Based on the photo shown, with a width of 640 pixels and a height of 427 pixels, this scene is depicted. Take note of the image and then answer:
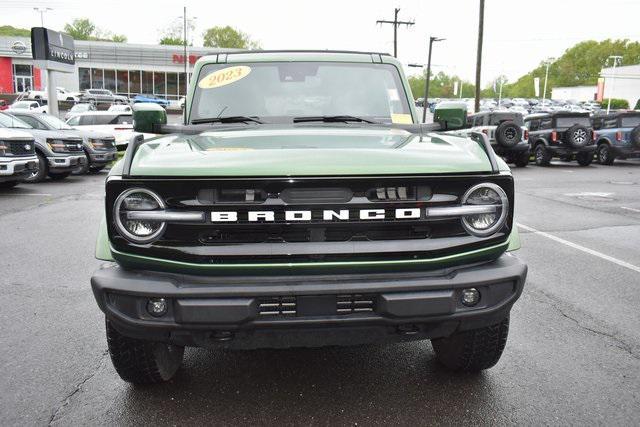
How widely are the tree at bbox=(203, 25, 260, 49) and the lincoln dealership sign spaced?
8382 cm

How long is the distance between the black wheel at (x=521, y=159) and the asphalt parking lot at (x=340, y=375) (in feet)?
44.2

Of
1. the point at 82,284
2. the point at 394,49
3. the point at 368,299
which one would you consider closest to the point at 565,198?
the point at 82,284

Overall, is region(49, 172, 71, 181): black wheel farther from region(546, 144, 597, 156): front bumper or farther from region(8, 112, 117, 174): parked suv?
region(546, 144, 597, 156): front bumper

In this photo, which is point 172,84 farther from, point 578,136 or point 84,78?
point 578,136

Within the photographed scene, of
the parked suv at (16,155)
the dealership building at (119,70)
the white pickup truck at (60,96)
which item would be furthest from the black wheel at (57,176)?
the dealership building at (119,70)

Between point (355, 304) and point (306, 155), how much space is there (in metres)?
0.71

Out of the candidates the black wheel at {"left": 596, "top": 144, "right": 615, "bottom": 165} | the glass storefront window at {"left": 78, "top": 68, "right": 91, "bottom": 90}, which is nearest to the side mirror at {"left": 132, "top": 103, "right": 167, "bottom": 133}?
the black wheel at {"left": 596, "top": 144, "right": 615, "bottom": 165}

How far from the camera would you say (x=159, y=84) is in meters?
63.1

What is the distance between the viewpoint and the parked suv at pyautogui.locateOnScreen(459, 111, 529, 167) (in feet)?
59.7

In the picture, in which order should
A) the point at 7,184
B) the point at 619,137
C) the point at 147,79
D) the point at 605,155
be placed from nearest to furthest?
1. the point at 7,184
2. the point at 619,137
3. the point at 605,155
4. the point at 147,79

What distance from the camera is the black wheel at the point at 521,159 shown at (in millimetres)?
18688

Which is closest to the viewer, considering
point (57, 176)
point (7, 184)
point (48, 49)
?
point (7, 184)

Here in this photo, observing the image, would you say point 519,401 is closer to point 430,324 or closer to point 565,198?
point 430,324

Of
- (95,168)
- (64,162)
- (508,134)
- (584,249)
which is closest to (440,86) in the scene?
(508,134)
